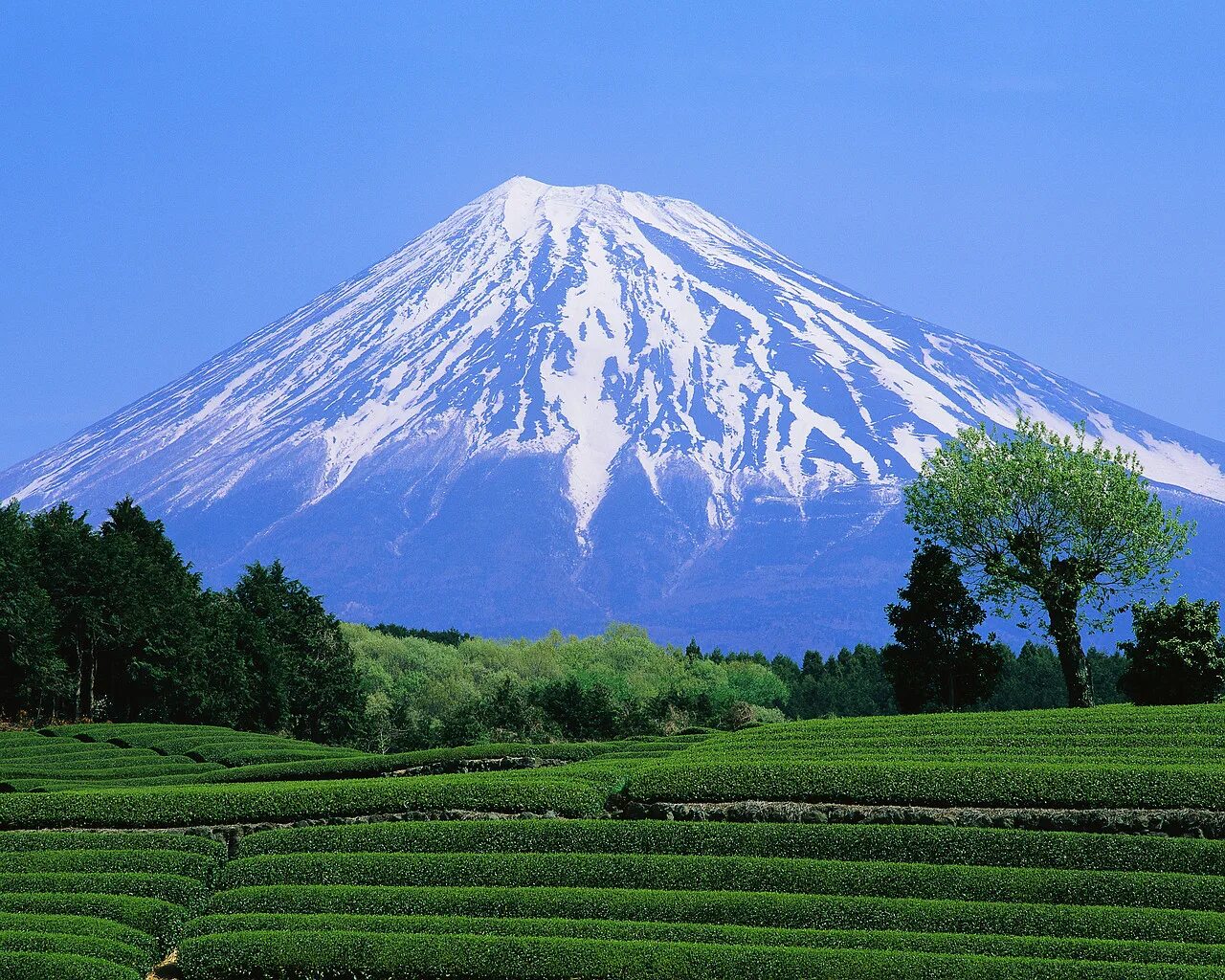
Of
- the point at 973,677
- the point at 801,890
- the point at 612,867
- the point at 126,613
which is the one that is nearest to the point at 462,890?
the point at 612,867

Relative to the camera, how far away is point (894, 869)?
70.3 feet

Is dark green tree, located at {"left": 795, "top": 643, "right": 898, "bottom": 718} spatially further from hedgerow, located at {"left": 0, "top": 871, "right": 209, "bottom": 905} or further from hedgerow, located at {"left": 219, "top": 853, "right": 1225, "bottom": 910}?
hedgerow, located at {"left": 0, "top": 871, "right": 209, "bottom": 905}

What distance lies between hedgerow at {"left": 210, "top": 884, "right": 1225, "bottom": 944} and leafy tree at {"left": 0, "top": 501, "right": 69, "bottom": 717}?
41551mm

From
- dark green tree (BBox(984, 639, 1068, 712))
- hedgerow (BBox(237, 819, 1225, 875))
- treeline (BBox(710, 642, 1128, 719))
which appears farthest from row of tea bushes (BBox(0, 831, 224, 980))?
dark green tree (BBox(984, 639, 1068, 712))

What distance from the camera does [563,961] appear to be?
19.2 m

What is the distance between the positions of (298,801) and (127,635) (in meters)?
44.1

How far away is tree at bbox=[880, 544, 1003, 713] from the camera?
50.2 metres

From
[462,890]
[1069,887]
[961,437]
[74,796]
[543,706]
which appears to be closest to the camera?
[1069,887]

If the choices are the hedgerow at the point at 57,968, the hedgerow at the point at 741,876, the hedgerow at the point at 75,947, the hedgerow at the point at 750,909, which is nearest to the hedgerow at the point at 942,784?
the hedgerow at the point at 741,876

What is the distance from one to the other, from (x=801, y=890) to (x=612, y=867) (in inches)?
138

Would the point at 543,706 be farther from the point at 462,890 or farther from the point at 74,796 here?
the point at 462,890

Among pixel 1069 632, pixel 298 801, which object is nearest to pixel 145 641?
pixel 298 801

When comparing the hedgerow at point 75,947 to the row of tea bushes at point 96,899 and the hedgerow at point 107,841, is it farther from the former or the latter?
the hedgerow at point 107,841

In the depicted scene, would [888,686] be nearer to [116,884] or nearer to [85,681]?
[85,681]
